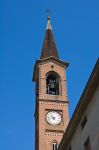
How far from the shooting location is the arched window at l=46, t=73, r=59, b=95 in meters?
50.9

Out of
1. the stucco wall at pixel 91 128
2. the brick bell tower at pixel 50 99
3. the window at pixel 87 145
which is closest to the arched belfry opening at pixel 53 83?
the brick bell tower at pixel 50 99

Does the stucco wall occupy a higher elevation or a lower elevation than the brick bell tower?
lower

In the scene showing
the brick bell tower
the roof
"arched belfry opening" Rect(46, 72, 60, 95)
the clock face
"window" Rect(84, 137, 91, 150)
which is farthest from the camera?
"arched belfry opening" Rect(46, 72, 60, 95)

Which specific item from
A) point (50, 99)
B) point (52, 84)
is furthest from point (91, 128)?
point (52, 84)

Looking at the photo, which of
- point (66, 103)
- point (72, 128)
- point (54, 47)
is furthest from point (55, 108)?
point (72, 128)

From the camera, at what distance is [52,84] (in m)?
51.9

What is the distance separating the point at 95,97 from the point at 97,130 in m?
2.12

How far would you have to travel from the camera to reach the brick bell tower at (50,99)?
150 ft

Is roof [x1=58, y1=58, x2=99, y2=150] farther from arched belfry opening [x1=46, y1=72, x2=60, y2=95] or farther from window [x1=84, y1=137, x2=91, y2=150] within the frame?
arched belfry opening [x1=46, y1=72, x2=60, y2=95]

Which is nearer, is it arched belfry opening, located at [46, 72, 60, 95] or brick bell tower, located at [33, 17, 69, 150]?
brick bell tower, located at [33, 17, 69, 150]

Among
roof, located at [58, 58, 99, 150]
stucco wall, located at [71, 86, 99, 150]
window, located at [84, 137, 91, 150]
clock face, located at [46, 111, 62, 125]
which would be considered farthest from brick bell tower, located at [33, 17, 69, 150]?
window, located at [84, 137, 91, 150]

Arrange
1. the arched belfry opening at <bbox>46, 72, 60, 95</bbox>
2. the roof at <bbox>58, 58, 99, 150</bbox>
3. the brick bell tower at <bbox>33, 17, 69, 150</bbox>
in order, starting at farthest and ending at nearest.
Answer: the arched belfry opening at <bbox>46, 72, 60, 95</bbox>, the brick bell tower at <bbox>33, 17, 69, 150</bbox>, the roof at <bbox>58, 58, 99, 150</bbox>

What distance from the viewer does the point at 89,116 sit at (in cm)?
2448

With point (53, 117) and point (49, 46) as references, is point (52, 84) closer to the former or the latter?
point (53, 117)
